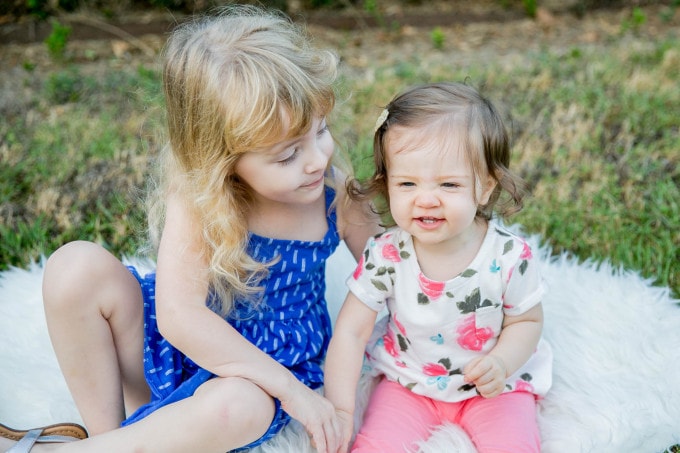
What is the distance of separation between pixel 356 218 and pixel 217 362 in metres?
0.50

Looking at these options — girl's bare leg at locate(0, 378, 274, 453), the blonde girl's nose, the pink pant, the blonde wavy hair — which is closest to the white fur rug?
the pink pant

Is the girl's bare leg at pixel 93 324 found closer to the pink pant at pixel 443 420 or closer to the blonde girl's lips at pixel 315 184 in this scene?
the blonde girl's lips at pixel 315 184

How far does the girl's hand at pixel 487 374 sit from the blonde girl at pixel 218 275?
314 millimetres

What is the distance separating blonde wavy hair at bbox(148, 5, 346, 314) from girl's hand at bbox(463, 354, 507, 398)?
49cm

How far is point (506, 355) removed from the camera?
5.25 ft

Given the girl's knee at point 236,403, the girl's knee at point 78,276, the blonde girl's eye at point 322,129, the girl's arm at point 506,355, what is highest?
the blonde girl's eye at point 322,129

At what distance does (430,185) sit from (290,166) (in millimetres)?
286

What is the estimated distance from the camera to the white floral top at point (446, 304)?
160 centimetres

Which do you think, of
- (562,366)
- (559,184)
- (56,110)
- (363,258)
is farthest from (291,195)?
(56,110)

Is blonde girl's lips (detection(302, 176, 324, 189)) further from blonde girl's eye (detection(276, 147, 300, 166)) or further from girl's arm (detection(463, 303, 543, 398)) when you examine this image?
girl's arm (detection(463, 303, 543, 398))

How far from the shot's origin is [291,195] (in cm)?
158

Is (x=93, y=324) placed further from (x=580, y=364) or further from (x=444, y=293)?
(x=580, y=364)

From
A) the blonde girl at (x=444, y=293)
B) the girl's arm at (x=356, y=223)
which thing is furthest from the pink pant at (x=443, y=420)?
the girl's arm at (x=356, y=223)

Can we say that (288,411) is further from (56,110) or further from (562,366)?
(56,110)
